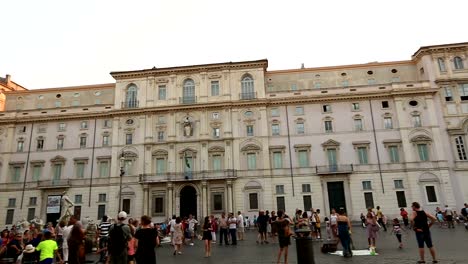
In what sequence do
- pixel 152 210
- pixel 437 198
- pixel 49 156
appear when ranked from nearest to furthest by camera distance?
pixel 437 198 < pixel 152 210 < pixel 49 156

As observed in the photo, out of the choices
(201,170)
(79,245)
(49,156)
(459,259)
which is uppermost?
(49,156)

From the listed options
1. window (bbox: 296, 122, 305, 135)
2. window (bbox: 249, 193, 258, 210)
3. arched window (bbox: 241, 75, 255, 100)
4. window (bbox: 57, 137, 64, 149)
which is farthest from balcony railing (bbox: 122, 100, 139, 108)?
window (bbox: 296, 122, 305, 135)

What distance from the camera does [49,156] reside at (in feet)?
124

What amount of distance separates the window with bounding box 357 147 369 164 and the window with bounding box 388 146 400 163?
2312 mm

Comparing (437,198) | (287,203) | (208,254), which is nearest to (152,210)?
(287,203)

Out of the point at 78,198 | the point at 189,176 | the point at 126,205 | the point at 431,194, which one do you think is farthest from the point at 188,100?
the point at 431,194

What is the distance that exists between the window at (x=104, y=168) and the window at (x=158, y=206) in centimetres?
644

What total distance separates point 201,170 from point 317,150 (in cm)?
1215

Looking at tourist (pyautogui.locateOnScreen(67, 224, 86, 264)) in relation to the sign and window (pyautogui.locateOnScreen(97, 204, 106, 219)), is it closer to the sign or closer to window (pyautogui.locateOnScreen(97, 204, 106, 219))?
window (pyautogui.locateOnScreen(97, 204, 106, 219))

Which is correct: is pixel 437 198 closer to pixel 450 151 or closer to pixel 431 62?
pixel 450 151

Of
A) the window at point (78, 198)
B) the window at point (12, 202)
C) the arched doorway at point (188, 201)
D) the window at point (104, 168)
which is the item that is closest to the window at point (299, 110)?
the arched doorway at point (188, 201)

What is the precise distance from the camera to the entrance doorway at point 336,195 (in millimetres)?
33125

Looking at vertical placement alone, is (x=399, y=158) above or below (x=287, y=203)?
above

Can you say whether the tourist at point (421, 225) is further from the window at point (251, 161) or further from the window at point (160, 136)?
the window at point (160, 136)
